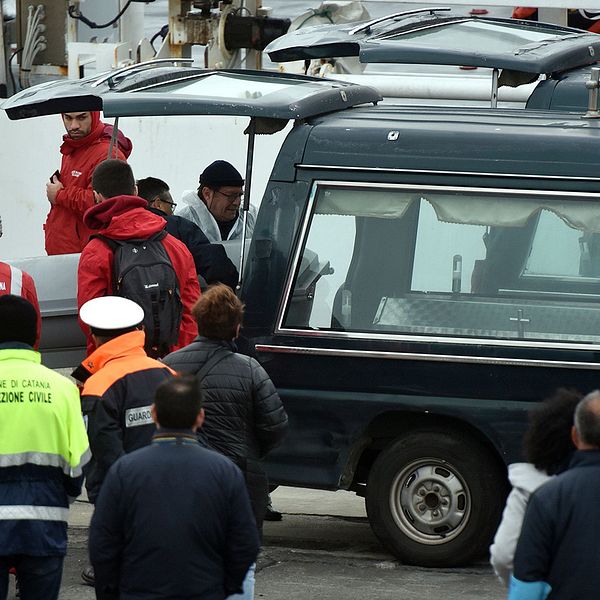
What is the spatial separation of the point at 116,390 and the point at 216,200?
2.81 meters

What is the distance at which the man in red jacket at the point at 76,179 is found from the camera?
916 cm

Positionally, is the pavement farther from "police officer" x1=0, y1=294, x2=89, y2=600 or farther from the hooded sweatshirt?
the hooded sweatshirt

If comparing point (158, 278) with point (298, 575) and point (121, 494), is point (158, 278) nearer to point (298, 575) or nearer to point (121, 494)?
point (298, 575)

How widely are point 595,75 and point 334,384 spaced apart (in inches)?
81.2

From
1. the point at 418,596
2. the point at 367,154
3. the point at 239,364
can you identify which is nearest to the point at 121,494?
the point at 239,364

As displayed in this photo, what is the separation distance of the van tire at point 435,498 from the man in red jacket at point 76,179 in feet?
9.60

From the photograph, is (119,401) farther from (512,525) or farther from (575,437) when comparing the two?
(575,437)

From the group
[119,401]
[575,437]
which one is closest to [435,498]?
[119,401]

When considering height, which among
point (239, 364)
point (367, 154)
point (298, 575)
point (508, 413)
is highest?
point (367, 154)

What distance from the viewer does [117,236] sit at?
702 cm

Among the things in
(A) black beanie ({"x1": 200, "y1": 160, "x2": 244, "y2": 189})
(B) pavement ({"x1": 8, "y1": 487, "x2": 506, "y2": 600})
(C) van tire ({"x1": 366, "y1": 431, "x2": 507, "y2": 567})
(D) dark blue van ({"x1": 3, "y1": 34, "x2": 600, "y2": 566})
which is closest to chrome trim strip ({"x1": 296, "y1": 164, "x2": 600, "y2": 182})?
(D) dark blue van ({"x1": 3, "y1": 34, "x2": 600, "y2": 566})

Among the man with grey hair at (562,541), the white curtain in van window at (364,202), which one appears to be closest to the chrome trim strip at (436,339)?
the white curtain in van window at (364,202)

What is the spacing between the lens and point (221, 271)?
299 inches

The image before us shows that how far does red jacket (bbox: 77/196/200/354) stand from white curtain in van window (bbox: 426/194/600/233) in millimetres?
1207
